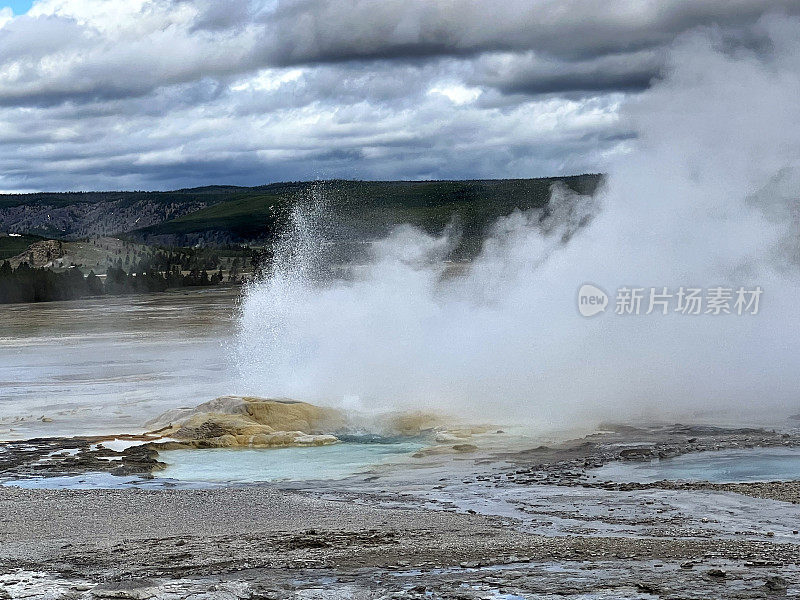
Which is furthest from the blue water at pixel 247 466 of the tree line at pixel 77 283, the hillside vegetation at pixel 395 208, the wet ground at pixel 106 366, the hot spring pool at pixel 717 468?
the tree line at pixel 77 283

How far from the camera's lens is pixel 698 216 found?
26812mm

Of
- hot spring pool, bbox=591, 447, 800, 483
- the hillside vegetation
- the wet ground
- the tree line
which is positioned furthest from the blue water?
the tree line

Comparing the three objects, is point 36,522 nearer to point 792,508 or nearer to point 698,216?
point 792,508

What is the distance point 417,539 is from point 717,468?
6128mm

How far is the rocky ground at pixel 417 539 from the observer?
9164 millimetres

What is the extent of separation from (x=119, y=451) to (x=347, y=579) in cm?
998

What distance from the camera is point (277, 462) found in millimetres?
17781

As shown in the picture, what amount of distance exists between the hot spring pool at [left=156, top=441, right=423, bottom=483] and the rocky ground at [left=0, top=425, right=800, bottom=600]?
0.99 metres

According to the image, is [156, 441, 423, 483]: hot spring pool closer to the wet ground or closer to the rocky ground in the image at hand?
the rocky ground

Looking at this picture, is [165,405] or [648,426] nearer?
[648,426]

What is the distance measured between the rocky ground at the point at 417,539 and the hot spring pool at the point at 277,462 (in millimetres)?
995

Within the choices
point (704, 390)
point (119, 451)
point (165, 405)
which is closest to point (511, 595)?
point (119, 451)

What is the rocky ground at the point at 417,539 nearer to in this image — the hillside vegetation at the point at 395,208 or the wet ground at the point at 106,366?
the wet ground at the point at 106,366

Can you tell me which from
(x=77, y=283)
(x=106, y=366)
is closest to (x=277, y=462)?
(x=106, y=366)
